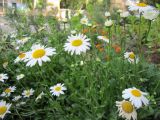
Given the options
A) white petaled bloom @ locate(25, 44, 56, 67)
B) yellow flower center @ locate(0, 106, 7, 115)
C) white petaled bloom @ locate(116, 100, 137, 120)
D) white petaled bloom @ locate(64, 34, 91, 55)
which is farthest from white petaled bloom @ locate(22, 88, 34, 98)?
white petaled bloom @ locate(116, 100, 137, 120)

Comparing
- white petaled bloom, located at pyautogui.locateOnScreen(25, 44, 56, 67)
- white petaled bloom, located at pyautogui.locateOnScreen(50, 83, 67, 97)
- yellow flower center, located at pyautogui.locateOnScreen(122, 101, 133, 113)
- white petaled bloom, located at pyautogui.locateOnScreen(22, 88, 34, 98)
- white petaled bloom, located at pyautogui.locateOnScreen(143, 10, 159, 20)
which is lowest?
white petaled bloom, located at pyautogui.locateOnScreen(22, 88, 34, 98)

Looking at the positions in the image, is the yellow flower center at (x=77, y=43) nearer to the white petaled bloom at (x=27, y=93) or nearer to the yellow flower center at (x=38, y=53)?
the yellow flower center at (x=38, y=53)

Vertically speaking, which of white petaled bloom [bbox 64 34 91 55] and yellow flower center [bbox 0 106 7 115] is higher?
white petaled bloom [bbox 64 34 91 55]

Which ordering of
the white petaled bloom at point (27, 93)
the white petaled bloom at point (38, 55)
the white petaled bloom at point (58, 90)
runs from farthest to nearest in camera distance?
the white petaled bloom at point (27, 93) < the white petaled bloom at point (58, 90) < the white petaled bloom at point (38, 55)

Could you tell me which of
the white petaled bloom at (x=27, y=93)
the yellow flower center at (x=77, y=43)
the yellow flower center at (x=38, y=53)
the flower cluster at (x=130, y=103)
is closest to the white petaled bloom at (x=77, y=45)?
the yellow flower center at (x=77, y=43)

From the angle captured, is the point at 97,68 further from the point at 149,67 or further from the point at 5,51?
the point at 5,51

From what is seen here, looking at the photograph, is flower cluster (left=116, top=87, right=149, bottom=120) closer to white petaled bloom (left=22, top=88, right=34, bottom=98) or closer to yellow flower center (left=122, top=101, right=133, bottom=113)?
yellow flower center (left=122, top=101, right=133, bottom=113)

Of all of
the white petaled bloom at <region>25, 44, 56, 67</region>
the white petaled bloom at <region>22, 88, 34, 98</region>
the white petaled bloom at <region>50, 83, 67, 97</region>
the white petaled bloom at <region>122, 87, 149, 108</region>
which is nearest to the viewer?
the white petaled bloom at <region>122, 87, 149, 108</region>

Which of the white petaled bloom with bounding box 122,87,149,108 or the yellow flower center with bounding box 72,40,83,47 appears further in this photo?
the yellow flower center with bounding box 72,40,83,47

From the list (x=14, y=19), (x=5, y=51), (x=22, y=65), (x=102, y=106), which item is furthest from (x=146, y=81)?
(x=14, y=19)

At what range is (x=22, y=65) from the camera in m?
1.97

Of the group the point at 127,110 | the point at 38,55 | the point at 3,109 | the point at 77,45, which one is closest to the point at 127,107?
the point at 127,110

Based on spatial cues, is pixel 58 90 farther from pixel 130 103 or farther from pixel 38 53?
pixel 130 103

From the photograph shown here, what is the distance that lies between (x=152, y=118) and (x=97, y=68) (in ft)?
1.19
